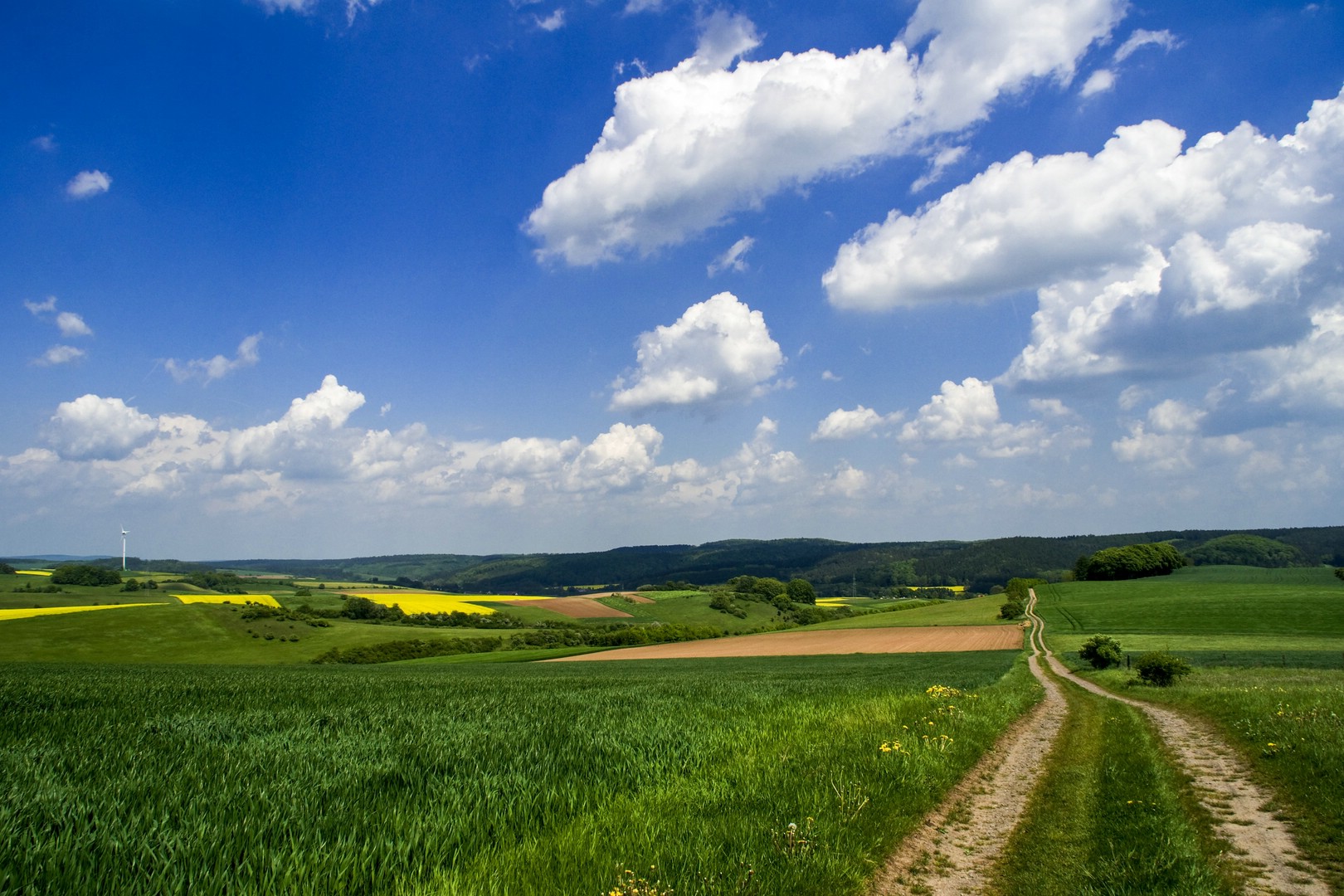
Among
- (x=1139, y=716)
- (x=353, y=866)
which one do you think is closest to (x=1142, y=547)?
(x=1139, y=716)

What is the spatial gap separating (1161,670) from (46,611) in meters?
118

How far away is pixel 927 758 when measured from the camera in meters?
10.2

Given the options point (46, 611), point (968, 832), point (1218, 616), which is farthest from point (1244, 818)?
point (46, 611)

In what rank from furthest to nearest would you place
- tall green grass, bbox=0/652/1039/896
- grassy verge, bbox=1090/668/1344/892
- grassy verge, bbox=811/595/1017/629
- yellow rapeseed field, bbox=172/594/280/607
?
yellow rapeseed field, bbox=172/594/280/607 → grassy verge, bbox=811/595/1017/629 → grassy verge, bbox=1090/668/1344/892 → tall green grass, bbox=0/652/1039/896

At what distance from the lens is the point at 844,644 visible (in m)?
72.8

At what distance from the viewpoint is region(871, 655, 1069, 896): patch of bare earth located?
258 inches

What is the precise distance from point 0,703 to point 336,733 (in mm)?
7663

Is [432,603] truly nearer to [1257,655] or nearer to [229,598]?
[229,598]

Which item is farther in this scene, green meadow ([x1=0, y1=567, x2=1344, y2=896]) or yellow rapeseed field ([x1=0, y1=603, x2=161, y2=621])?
yellow rapeseed field ([x1=0, y1=603, x2=161, y2=621])

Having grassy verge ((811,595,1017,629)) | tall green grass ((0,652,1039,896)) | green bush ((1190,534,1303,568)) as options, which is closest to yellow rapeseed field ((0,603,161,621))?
tall green grass ((0,652,1039,896))

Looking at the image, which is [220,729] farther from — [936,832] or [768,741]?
[936,832]

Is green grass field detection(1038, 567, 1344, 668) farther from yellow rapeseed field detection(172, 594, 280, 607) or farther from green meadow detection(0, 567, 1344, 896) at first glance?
yellow rapeseed field detection(172, 594, 280, 607)

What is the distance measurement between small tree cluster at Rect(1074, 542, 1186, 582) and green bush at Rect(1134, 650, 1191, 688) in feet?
365

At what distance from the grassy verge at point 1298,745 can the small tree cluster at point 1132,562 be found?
119 metres
